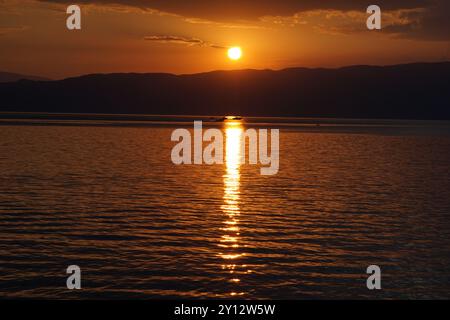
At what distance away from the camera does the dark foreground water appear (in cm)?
2111

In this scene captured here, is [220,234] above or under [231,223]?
under

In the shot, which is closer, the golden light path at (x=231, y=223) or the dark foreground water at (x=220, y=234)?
the dark foreground water at (x=220, y=234)

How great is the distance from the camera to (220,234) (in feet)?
97.9

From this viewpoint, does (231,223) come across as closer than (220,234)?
No

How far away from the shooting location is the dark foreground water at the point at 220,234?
21.1m

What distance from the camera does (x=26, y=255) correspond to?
24.5 meters

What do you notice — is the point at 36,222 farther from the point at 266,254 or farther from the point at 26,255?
the point at 266,254

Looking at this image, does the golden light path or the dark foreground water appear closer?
the dark foreground water

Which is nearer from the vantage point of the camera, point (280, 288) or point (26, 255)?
point (280, 288)

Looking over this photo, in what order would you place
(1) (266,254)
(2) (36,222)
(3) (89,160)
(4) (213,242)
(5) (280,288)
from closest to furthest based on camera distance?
1. (5) (280,288)
2. (1) (266,254)
3. (4) (213,242)
4. (2) (36,222)
5. (3) (89,160)
